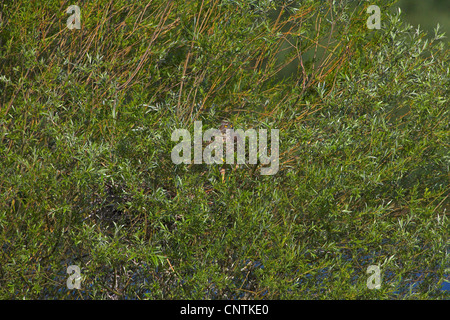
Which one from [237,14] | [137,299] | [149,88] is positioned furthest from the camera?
[149,88]

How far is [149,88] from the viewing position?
456cm

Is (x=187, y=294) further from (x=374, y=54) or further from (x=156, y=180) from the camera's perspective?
(x=374, y=54)

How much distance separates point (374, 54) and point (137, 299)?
2.55 meters

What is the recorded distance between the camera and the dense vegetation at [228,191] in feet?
11.0

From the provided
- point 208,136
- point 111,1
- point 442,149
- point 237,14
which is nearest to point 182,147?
point 208,136

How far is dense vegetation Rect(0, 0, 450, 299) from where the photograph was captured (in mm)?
3342

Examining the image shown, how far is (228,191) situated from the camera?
133 inches

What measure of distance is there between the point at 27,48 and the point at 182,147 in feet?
5.29

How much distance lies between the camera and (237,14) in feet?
12.9

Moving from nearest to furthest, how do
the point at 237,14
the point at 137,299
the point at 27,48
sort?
the point at 137,299 → the point at 237,14 → the point at 27,48

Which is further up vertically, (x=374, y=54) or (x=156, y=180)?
(x=374, y=54)

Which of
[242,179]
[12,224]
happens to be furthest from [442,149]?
[12,224]

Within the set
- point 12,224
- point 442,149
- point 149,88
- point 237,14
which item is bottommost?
point 12,224

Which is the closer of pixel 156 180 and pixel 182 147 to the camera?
pixel 182 147
